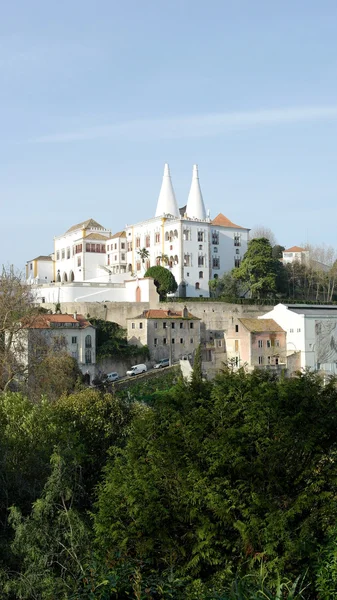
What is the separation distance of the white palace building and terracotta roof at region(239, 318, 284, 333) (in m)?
9.28

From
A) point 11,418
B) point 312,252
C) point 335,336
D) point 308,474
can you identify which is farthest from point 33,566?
point 312,252

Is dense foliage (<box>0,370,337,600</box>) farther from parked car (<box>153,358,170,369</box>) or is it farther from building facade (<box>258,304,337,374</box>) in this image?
building facade (<box>258,304,337,374</box>)

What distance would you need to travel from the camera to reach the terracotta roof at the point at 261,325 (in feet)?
154

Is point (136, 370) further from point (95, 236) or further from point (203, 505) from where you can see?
point (203, 505)

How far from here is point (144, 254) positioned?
2440 inches

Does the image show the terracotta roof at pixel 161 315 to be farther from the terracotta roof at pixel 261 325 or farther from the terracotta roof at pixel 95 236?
the terracotta roof at pixel 95 236

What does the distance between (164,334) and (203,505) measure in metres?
35.2

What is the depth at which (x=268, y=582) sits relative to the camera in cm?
1046

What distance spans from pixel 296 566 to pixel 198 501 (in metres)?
2.03

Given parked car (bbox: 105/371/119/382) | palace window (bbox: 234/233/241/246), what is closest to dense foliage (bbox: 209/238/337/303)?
palace window (bbox: 234/233/241/246)

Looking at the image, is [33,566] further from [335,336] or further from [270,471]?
[335,336]

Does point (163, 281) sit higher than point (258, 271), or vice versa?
point (258, 271)

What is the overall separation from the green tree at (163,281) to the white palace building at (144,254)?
1317 millimetres

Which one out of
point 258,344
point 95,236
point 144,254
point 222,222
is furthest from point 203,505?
point 95,236
